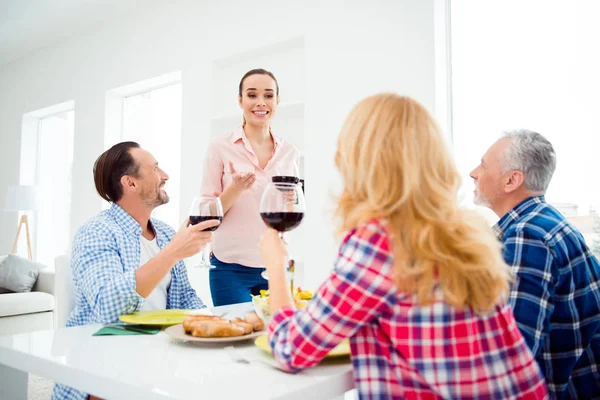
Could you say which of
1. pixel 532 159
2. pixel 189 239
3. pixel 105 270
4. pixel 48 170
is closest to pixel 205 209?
pixel 189 239

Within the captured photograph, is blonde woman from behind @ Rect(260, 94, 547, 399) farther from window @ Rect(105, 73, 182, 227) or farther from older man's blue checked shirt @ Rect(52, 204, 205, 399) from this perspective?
window @ Rect(105, 73, 182, 227)

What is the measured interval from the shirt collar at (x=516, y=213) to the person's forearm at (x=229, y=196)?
3.36 ft

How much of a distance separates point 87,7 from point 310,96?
2940 millimetres

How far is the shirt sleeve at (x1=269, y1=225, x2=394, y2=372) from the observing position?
87cm

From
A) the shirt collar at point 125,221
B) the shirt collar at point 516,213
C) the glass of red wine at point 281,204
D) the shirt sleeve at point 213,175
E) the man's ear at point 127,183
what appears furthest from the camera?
the shirt sleeve at point 213,175

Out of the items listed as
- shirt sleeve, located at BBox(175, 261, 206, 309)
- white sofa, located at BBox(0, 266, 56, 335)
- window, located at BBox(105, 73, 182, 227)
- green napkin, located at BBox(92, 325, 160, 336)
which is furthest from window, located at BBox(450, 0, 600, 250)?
white sofa, located at BBox(0, 266, 56, 335)

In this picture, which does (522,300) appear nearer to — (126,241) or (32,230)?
(126,241)

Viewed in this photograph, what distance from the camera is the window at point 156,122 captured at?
5.38 m

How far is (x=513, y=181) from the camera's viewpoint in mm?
1580

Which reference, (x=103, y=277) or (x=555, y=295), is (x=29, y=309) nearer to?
(x=103, y=277)

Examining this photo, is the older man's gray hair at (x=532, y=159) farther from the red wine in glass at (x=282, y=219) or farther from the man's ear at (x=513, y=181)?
the red wine in glass at (x=282, y=219)

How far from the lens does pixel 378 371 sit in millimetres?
901

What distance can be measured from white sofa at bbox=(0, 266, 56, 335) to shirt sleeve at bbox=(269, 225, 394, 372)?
13.7 feet

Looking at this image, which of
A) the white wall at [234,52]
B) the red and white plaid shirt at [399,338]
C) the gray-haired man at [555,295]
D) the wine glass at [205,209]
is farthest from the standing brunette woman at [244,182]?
the red and white plaid shirt at [399,338]
